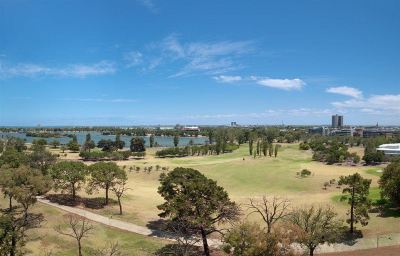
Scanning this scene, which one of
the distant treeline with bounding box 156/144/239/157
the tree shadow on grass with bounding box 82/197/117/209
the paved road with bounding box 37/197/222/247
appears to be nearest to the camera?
the paved road with bounding box 37/197/222/247

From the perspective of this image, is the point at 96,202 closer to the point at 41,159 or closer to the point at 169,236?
the point at 169,236

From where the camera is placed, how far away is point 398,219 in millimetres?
50125

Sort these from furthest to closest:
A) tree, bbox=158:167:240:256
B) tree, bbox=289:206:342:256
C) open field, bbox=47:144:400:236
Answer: open field, bbox=47:144:400:236, tree, bbox=158:167:240:256, tree, bbox=289:206:342:256

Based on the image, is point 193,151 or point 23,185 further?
point 193,151

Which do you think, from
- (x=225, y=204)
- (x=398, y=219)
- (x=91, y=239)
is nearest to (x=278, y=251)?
(x=225, y=204)

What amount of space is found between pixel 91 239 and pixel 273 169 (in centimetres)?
6326

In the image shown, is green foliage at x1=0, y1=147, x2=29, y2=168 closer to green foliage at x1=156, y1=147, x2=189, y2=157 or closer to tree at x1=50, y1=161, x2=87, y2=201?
tree at x1=50, y1=161, x2=87, y2=201

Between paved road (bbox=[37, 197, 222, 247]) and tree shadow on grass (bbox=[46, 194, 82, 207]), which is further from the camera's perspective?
tree shadow on grass (bbox=[46, 194, 82, 207])

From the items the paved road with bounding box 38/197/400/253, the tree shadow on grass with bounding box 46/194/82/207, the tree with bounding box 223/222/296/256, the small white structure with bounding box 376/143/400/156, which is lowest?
the paved road with bounding box 38/197/400/253

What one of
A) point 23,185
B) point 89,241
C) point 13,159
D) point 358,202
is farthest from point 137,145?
point 358,202

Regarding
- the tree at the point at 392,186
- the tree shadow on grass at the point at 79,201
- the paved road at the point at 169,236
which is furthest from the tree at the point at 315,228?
the tree shadow on grass at the point at 79,201

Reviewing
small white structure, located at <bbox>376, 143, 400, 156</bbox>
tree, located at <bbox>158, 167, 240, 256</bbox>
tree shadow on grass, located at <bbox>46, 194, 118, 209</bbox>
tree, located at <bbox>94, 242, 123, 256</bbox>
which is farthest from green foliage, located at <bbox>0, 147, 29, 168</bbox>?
small white structure, located at <bbox>376, 143, 400, 156</bbox>

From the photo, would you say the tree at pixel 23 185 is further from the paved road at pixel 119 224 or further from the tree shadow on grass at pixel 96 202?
the tree shadow on grass at pixel 96 202

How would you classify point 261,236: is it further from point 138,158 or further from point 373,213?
point 138,158
